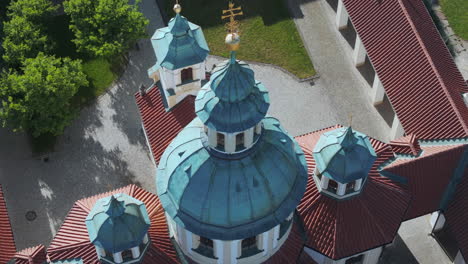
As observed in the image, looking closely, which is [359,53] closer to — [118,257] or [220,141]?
[220,141]

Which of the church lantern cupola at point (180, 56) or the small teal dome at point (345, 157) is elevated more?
the church lantern cupola at point (180, 56)

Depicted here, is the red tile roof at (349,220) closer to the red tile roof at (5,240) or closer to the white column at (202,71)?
the white column at (202,71)

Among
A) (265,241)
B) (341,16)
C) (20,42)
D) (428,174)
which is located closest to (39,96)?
(20,42)

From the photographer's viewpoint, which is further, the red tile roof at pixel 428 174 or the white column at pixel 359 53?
the white column at pixel 359 53

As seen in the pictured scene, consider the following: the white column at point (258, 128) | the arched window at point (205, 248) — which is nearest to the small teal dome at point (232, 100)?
the white column at point (258, 128)

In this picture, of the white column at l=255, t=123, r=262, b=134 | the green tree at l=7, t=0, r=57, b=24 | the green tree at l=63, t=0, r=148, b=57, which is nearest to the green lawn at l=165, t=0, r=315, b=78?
the green tree at l=63, t=0, r=148, b=57

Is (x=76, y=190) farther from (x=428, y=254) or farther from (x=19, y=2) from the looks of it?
(x=428, y=254)
